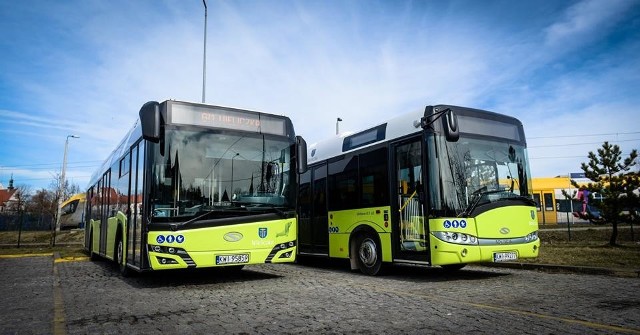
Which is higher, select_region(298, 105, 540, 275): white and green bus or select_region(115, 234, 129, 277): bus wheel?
select_region(298, 105, 540, 275): white and green bus

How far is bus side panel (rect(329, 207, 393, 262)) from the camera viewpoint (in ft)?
32.3

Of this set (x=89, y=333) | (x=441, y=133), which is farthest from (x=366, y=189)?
(x=89, y=333)

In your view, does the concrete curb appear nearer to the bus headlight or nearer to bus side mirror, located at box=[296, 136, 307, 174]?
the bus headlight

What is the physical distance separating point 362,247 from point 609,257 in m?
6.80

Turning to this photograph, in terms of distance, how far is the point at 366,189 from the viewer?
35.0ft

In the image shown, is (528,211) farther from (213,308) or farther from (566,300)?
(213,308)

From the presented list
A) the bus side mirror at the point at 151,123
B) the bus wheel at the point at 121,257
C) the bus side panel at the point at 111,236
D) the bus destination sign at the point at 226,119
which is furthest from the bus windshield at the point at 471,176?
the bus side panel at the point at 111,236

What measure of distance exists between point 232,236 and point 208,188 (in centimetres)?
99

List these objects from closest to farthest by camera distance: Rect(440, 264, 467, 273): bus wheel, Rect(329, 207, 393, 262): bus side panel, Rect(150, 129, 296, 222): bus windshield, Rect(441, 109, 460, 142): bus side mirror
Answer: Rect(150, 129, 296, 222): bus windshield
Rect(441, 109, 460, 142): bus side mirror
Rect(329, 207, 393, 262): bus side panel
Rect(440, 264, 467, 273): bus wheel

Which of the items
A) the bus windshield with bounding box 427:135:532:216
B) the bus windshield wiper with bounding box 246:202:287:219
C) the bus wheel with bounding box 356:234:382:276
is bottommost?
the bus wheel with bounding box 356:234:382:276

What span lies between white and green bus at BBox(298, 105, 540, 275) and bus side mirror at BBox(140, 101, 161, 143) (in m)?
4.67

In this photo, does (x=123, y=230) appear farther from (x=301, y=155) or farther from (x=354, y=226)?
(x=354, y=226)

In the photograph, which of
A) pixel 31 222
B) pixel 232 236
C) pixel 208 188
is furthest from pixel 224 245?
pixel 31 222


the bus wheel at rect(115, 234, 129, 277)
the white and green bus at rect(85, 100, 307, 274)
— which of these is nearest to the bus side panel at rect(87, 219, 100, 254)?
the bus wheel at rect(115, 234, 129, 277)
